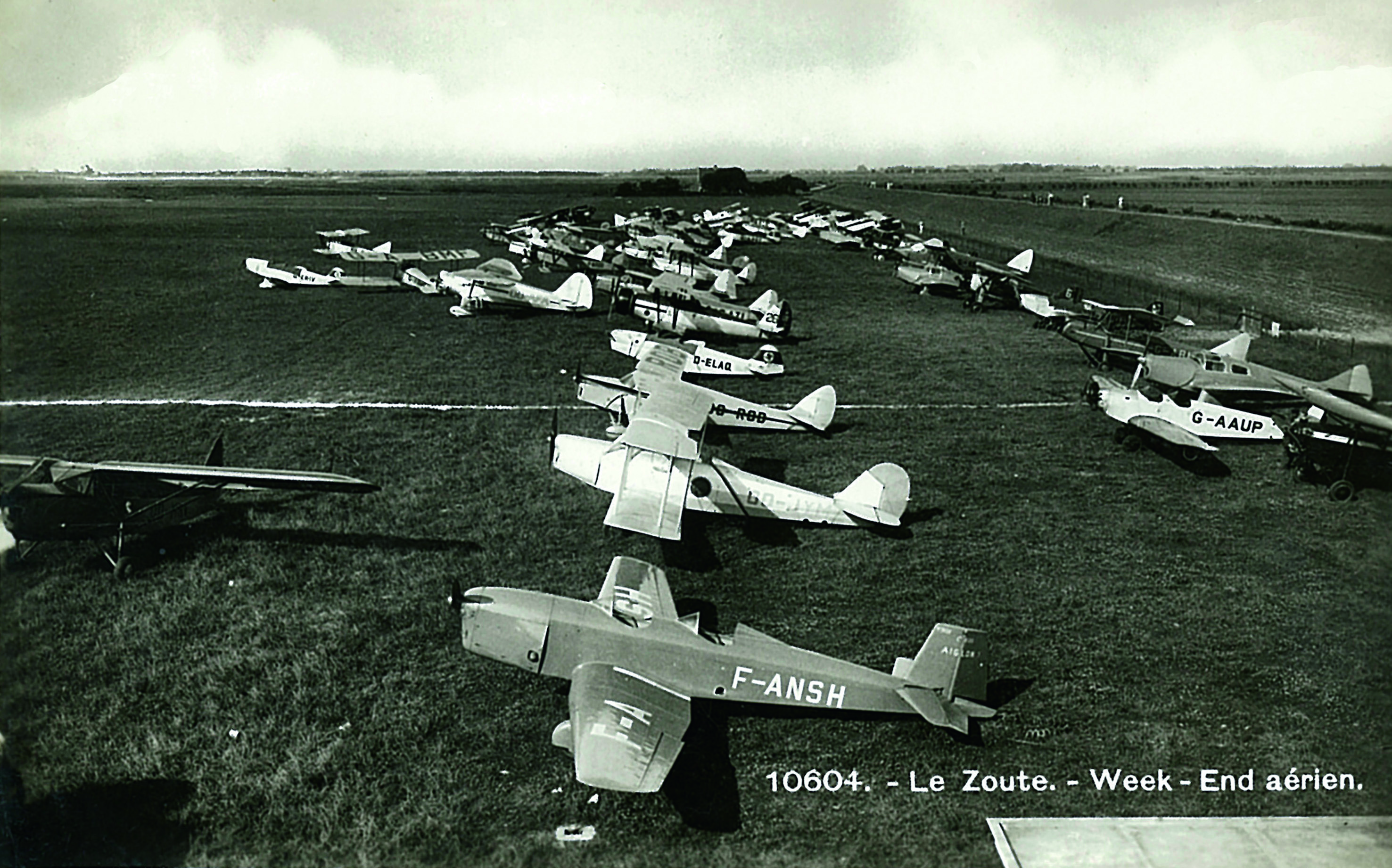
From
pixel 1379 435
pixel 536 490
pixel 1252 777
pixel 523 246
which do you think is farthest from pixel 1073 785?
pixel 523 246

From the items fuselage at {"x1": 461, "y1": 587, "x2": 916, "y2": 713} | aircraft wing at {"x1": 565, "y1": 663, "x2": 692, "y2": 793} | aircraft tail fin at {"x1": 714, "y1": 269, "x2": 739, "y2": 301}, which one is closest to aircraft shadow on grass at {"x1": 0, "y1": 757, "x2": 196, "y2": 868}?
fuselage at {"x1": 461, "y1": 587, "x2": 916, "y2": 713}

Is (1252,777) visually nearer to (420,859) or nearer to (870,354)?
(420,859)

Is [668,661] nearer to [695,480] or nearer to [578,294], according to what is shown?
[695,480]

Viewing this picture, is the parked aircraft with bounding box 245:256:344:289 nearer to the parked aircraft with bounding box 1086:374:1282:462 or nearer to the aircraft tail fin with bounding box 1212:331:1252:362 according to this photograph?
the parked aircraft with bounding box 1086:374:1282:462

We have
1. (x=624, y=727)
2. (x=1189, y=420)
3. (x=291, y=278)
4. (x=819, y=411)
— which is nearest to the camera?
(x=624, y=727)

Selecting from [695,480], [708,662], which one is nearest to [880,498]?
[695,480]

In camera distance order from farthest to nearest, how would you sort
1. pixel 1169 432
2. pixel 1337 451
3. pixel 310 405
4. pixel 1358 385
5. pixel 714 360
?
1. pixel 714 360
2. pixel 310 405
3. pixel 1169 432
4. pixel 1358 385
5. pixel 1337 451

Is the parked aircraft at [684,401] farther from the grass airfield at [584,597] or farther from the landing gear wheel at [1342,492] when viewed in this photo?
the landing gear wheel at [1342,492]
